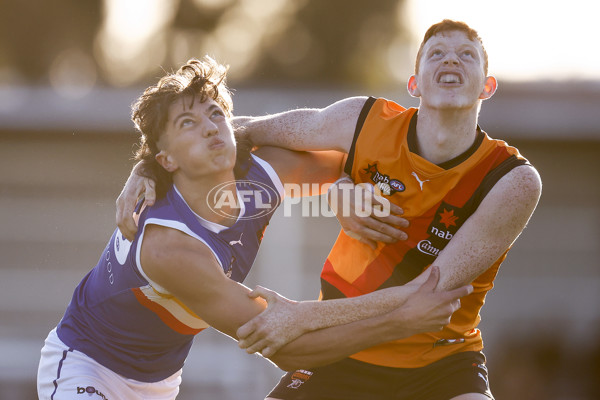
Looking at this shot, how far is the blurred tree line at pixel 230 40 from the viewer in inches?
633

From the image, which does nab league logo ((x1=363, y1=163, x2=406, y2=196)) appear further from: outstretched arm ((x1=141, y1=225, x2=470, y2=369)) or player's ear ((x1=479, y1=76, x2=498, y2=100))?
player's ear ((x1=479, y1=76, x2=498, y2=100))

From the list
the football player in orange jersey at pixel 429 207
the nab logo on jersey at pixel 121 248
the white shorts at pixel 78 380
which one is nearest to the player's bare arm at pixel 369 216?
the football player in orange jersey at pixel 429 207

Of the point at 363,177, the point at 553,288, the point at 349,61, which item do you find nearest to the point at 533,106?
the point at 553,288

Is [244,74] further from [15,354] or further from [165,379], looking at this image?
[165,379]

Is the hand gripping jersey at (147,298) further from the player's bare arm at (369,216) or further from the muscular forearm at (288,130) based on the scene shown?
the player's bare arm at (369,216)

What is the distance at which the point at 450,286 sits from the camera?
416cm

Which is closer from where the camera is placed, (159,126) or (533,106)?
(159,126)

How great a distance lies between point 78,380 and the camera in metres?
4.34

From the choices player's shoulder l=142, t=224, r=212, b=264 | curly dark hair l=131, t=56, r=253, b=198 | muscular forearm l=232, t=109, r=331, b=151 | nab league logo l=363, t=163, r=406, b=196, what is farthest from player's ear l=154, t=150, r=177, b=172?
nab league logo l=363, t=163, r=406, b=196

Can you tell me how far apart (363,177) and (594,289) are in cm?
792

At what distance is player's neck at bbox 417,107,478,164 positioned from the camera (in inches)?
168

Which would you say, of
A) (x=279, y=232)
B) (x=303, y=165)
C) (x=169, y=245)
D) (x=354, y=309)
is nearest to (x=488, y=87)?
(x=303, y=165)

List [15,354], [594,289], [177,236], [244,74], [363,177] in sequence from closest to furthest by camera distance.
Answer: [177,236]
[363,177]
[15,354]
[594,289]
[244,74]

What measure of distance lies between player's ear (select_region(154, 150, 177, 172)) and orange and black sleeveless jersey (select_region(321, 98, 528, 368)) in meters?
0.93
